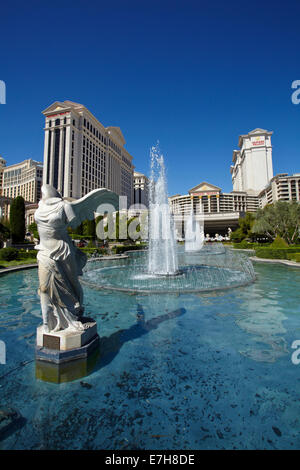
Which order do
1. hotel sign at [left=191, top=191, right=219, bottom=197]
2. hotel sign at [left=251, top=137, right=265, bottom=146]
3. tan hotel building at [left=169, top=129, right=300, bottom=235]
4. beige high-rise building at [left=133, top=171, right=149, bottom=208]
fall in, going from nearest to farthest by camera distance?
1. tan hotel building at [left=169, top=129, right=300, bottom=235]
2. hotel sign at [left=191, top=191, right=219, bottom=197]
3. hotel sign at [left=251, top=137, right=265, bottom=146]
4. beige high-rise building at [left=133, top=171, right=149, bottom=208]

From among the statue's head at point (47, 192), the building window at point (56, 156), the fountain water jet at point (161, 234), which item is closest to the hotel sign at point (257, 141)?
the building window at point (56, 156)

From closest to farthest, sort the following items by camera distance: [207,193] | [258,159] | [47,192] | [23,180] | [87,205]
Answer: [47,192], [87,205], [207,193], [23,180], [258,159]

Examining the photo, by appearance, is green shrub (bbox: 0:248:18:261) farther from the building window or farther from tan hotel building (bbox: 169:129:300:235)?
tan hotel building (bbox: 169:129:300:235)

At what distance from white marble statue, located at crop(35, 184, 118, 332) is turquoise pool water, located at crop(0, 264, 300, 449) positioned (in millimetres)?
990

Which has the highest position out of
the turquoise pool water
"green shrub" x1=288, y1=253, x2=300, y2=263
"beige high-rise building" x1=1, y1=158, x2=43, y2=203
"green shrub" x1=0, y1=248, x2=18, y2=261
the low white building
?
"beige high-rise building" x1=1, y1=158, x2=43, y2=203

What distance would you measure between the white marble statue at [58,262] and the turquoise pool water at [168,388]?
0.99 m

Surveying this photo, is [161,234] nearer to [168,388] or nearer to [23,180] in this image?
[168,388]

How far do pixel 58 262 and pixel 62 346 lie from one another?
4.96ft

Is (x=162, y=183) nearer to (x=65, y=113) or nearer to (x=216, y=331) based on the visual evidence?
(x=216, y=331)

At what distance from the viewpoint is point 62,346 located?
4000 millimetres

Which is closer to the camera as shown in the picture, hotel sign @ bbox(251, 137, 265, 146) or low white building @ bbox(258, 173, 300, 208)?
low white building @ bbox(258, 173, 300, 208)

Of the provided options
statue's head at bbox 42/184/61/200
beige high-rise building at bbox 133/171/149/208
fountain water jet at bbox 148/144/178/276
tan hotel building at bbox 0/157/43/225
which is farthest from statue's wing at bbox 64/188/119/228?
beige high-rise building at bbox 133/171/149/208

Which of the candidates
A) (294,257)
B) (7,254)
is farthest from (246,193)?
(7,254)

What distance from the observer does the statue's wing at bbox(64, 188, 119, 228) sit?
402 cm
